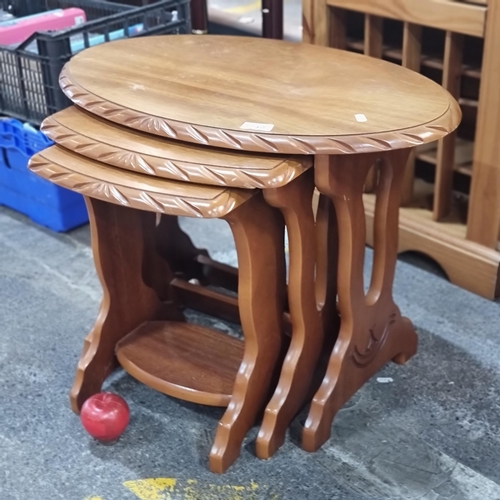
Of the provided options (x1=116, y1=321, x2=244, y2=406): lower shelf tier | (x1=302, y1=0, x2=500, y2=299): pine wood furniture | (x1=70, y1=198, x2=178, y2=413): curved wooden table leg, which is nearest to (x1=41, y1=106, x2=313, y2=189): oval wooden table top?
(x1=70, y1=198, x2=178, y2=413): curved wooden table leg

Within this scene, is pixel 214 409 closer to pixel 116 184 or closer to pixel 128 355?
pixel 128 355

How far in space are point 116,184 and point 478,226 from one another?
0.95 m

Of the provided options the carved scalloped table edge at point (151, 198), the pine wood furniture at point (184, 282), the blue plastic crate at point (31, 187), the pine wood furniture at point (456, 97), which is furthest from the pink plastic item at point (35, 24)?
the carved scalloped table edge at point (151, 198)

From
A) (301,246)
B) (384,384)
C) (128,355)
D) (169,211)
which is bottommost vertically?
(384,384)

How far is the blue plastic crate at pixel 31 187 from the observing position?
6.28 ft

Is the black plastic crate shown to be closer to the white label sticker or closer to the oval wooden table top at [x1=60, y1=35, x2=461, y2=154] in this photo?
the oval wooden table top at [x1=60, y1=35, x2=461, y2=154]

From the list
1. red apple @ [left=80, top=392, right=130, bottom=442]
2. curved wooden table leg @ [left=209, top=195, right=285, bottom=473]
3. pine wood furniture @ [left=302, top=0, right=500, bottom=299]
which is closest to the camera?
curved wooden table leg @ [left=209, top=195, right=285, bottom=473]

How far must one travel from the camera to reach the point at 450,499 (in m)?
1.13

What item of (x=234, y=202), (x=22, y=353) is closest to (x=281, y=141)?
(x=234, y=202)

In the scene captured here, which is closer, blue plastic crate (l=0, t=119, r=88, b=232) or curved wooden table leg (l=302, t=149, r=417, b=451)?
curved wooden table leg (l=302, t=149, r=417, b=451)

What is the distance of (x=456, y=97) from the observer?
5.24ft

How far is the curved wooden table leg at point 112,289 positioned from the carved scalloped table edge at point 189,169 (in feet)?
0.63

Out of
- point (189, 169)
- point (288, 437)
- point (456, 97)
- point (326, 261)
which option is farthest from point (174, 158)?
point (456, 97)

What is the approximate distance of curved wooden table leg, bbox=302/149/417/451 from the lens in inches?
43.4
